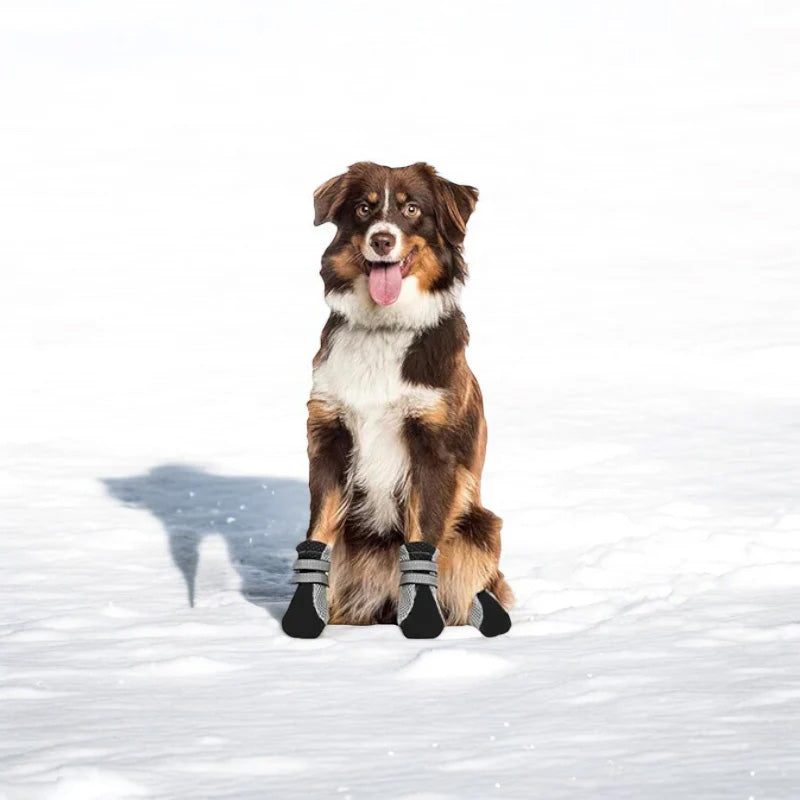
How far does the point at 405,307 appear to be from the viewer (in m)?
5.39

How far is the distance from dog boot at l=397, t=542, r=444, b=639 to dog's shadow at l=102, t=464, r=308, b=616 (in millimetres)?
656

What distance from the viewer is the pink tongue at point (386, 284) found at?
531cm

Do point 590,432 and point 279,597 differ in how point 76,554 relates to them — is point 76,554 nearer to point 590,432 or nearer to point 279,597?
point 279,597

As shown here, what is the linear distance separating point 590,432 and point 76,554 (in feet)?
11.2

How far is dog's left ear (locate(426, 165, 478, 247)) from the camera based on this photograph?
540 centimetres

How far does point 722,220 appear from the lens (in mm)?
15711

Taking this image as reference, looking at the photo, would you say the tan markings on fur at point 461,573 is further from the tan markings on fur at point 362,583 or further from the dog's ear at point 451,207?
the dog's ear at point 451,207

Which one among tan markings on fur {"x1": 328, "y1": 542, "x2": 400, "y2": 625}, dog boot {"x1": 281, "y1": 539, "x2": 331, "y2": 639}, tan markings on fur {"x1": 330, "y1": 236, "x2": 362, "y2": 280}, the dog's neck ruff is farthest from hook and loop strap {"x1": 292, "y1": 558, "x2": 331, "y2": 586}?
tan markings on fur {"x1": 330, "y1": 236, "x2": 362, "y2": 280}

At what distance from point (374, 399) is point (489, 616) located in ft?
2.73

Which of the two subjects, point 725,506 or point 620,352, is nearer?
point 725,506

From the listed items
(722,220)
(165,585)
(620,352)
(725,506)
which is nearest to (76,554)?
(165,585)

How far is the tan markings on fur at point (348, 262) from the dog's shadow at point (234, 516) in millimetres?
1293

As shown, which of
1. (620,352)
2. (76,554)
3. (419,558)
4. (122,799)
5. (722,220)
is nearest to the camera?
(122,799)

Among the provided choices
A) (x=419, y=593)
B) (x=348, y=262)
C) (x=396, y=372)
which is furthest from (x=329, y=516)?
(x=348, y=262)
